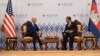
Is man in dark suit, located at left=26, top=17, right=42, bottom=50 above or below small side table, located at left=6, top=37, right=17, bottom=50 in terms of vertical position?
above

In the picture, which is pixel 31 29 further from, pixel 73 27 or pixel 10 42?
pixel 73 27

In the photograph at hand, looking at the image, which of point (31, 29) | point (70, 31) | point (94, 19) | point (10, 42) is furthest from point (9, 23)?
point (94, 19)

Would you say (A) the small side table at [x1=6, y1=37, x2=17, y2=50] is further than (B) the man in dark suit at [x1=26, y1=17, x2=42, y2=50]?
Yes

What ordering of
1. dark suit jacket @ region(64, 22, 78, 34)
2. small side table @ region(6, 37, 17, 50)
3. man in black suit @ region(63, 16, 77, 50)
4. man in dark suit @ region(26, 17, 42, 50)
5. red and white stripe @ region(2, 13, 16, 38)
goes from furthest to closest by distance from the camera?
red and white stripe @ region(2, 13, 16, 38), small side table @ region(6, 37, 17, 50), man in dark suit @ region(26, 17, 42, 50), dark suit jacket @ region(64, 22, 78, 34), man in black suit @ region(63, 16, 77, 50)

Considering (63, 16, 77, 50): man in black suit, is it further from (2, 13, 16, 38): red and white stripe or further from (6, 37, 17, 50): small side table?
(2, 13, 16, 38): red and white stripe

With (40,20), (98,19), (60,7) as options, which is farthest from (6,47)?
(98,19)

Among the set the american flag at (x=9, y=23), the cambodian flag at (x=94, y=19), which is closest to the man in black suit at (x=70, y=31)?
the cambodian flag at (x=94, y=19)

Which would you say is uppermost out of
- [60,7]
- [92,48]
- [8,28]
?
[60,7]

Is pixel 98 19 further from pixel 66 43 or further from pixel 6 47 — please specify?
pixel 6 47

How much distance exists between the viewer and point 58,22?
14555mm

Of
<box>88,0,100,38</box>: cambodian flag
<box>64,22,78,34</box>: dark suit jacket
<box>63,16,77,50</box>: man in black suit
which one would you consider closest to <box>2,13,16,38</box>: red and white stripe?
<box>63,16,77,50</box>: man in black suit

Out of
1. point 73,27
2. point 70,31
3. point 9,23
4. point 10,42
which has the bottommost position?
point 10,42

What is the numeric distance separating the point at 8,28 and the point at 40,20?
1549 mm

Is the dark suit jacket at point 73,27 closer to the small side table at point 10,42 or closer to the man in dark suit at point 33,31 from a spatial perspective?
the man in dark suit at point 33,31
